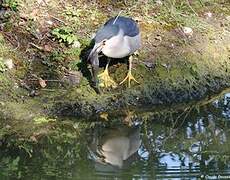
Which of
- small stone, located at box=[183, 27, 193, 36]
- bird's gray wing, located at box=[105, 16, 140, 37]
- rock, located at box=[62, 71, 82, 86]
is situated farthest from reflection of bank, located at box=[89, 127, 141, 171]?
small stone, located at box=[183, 27, 193, 36]

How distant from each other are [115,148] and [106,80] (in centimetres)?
103

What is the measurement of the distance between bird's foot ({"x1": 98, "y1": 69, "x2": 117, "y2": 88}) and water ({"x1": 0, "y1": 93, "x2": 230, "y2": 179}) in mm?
524

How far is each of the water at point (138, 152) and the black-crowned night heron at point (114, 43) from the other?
63 centimetres

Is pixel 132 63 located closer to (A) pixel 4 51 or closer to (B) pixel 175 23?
(B) pixel 175 23

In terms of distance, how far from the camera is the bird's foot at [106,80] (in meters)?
5.84

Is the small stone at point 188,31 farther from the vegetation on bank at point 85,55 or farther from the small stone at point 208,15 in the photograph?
the small stone at point 208,15

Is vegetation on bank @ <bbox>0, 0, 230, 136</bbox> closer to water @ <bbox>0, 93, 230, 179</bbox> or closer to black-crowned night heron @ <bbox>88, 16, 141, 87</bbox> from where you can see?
black-crowned night heron @ <bbox>88, 16, 141, 87</bbox>

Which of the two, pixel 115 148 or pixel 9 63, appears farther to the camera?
pixel 9 63

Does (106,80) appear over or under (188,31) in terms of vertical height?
under

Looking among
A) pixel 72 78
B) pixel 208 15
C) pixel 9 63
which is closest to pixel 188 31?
pixel 208 15

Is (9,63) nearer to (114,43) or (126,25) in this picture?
(114,43)

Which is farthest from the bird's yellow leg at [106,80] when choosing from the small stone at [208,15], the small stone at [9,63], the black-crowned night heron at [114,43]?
the small stone at [208,15]

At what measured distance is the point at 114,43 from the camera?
5641 millimetres

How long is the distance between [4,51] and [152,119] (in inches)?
67.6
